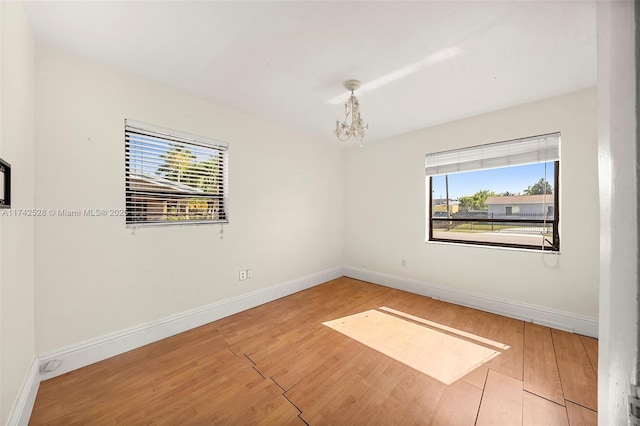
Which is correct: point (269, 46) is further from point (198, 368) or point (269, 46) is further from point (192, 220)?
point (198, 368)

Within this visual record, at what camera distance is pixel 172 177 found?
261 centimetres

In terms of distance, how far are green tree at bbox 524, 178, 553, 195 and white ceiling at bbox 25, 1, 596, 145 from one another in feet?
3.17

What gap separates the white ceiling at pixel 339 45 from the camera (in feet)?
5.22

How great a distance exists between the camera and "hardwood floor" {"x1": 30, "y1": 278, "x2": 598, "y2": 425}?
5.22ft

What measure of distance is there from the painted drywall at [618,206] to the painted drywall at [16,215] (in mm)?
2283

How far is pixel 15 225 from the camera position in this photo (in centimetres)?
150

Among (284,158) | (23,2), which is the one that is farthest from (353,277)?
(23,2)

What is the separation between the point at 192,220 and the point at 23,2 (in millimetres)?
1899

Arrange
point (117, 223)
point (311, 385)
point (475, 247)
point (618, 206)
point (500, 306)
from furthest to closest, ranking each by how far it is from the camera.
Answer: point (475, 247) < point (500, 306) < point (117, 223) < point (311, 385) < point (618, 206)

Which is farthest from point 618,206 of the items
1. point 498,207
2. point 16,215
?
point 498,207

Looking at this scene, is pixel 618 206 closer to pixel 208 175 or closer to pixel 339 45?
pixel 339 45

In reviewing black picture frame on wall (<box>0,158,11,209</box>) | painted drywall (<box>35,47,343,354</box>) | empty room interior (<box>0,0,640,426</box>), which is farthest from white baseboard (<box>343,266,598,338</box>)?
black picture frame on wall (<box>0,158,11,209</box>)

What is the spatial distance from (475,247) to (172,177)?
12.3 feet

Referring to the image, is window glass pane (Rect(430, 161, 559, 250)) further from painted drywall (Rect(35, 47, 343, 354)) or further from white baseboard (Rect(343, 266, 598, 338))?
painted drywall (Rect(35, 47, 343, 354))
